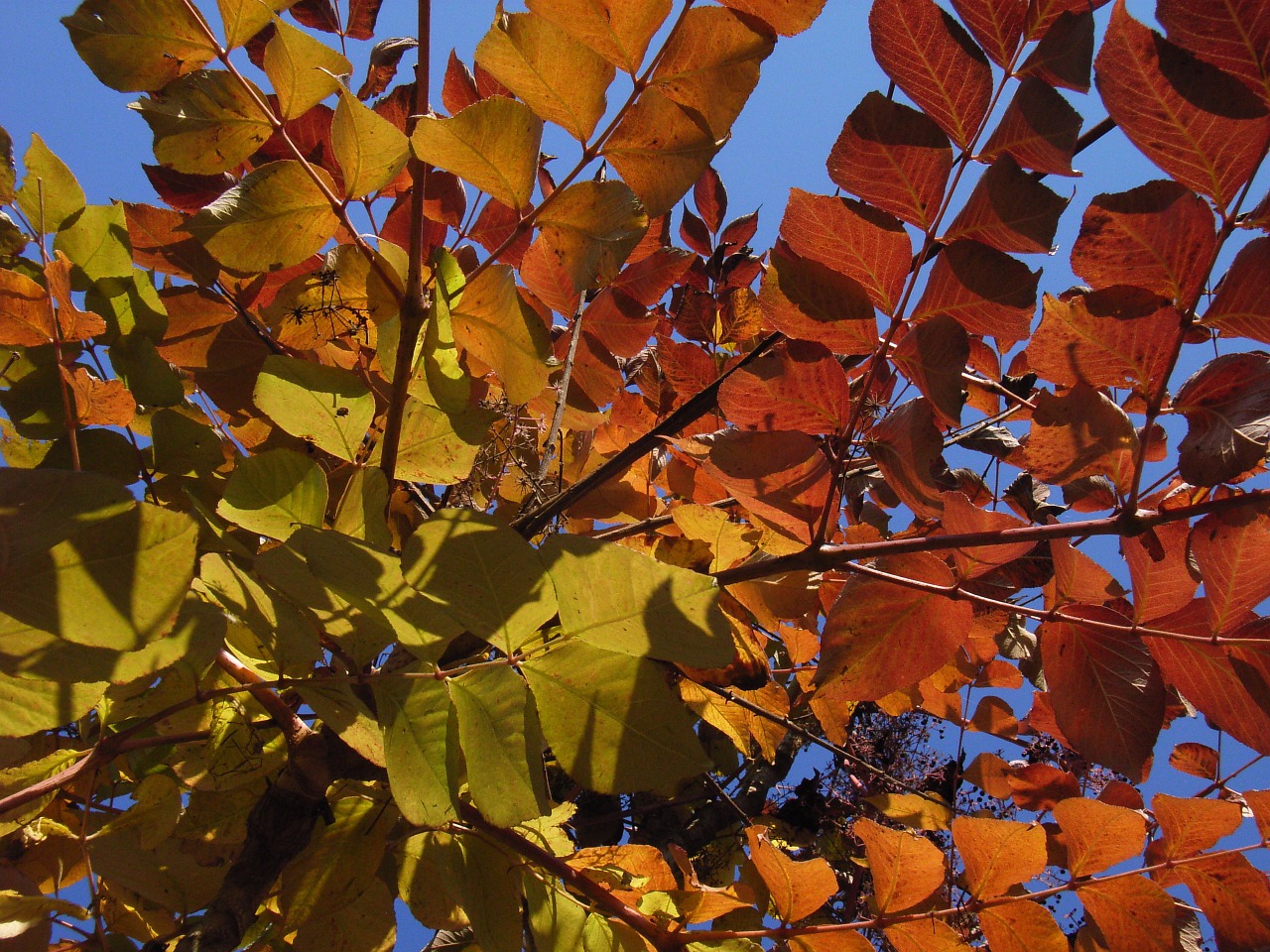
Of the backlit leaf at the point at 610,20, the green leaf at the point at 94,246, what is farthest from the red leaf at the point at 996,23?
the green leaf at the point at 94,246

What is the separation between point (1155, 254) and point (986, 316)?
0.10 metres

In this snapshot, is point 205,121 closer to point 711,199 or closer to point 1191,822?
point 711,199

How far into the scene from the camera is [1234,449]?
0.47 m

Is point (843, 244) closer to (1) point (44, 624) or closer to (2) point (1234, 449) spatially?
(2) point (1234, 449)

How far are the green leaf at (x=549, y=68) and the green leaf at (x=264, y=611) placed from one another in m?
0.34

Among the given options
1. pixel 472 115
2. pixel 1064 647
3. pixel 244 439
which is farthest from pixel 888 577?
pixel 244 439

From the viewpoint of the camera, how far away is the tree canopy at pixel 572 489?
1.52 feet

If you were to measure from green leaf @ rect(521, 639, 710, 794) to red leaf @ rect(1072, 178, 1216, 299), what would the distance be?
381 mm

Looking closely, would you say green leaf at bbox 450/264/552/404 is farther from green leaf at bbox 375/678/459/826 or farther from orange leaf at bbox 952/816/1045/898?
orange leaf at bbox 952/816/1045/898

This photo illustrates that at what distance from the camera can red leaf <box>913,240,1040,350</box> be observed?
536 millimetres

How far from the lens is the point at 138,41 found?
0.53m

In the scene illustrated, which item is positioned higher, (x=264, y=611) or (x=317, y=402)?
(x=317, y=402)

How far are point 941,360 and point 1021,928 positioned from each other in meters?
0.47

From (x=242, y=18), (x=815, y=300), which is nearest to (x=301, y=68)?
(x=242, y=18)
